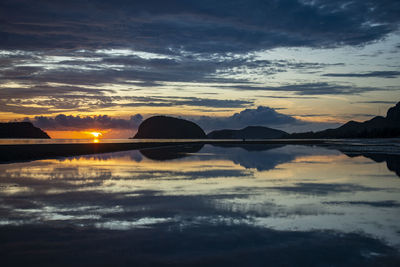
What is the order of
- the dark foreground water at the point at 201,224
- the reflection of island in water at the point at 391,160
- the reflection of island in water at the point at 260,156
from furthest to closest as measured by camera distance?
the reflection of island in water at the point at 260,156
the reflection of island in water at the point at 391,160
the dark foreground water at the point at 201,224

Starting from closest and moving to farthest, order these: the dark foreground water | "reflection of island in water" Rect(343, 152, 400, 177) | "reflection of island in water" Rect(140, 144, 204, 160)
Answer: the dark foreground water → "reflection of island in water" Rect(343, 152, 400, 177) → "reflection of island in water" Rect(140, 144, 204, 160)

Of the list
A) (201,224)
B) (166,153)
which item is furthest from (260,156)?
(201,224)

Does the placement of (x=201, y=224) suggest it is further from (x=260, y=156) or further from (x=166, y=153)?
(x=166, y=153)

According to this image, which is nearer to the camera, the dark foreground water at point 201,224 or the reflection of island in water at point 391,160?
the dark foreground water at point 201,224

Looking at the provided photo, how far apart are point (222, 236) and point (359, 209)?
635 centimetres

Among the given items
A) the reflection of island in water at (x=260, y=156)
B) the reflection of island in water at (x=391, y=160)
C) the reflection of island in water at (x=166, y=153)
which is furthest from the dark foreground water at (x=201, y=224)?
the reflection of island in water at (x=166, y=153)

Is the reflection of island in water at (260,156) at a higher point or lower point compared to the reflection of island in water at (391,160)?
lower

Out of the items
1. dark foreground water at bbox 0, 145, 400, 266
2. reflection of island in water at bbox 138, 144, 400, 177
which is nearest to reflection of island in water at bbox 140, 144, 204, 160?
reflection of island in water at bbox 138, 144, 400, 177

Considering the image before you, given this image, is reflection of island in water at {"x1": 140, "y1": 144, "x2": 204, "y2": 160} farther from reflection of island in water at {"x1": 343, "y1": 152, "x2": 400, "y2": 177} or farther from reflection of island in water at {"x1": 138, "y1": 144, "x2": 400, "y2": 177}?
reflection of island in water at {"x1": 343, "y1": 152, "x2": 400, "y2": 177}

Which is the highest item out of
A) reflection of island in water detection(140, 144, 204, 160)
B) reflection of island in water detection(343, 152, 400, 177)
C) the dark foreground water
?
reflection of island in water detection(343, 152, 400, 177)

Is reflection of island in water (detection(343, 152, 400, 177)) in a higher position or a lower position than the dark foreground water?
higher

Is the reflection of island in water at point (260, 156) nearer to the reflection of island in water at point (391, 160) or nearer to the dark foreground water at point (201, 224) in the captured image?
the reflection of island in water at point (391, 160)

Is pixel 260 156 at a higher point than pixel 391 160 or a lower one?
lower

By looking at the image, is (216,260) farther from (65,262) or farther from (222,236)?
(65,262)
